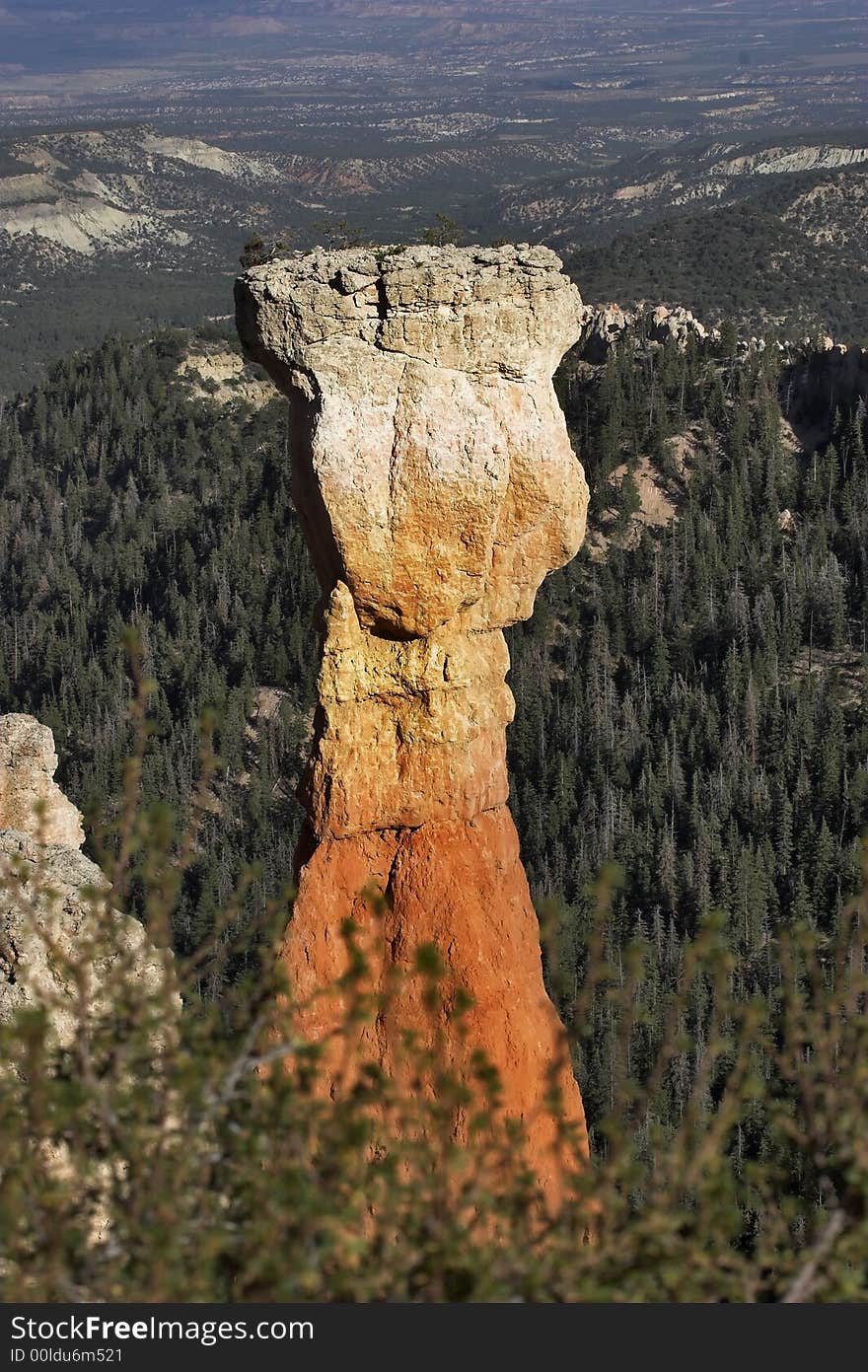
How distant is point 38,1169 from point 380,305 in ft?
30.0

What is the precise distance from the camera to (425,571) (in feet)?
51.6

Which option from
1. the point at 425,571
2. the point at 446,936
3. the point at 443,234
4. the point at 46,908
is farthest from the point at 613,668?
the point at 46,908

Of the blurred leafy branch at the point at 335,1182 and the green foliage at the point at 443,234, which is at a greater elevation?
the green foliage at the point at 443,234

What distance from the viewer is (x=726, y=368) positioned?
102938 millimetres

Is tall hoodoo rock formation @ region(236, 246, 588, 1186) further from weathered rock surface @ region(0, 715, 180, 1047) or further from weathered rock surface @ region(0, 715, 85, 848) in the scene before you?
weathered rock surface @ region(0, 715, 85, 848)

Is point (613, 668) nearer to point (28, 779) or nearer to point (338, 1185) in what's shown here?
point (28, 779)

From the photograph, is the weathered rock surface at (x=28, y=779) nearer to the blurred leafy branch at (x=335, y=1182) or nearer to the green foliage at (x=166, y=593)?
the blurred leafy branch at (x=335, y=1182)

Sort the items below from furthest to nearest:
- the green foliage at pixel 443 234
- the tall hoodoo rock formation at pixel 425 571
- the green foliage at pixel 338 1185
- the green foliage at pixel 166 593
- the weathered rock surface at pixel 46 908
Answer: the green foliage at pixel 166 593 < the green foliage at pixel 443 234 < the weathered rock surface at pixel 46 908 < the tall hoodoo rock formation at pixel 425 571 < the green foliage at pixel 338 1185

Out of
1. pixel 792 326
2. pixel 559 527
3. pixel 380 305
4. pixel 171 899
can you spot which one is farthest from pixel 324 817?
pixel 792 326

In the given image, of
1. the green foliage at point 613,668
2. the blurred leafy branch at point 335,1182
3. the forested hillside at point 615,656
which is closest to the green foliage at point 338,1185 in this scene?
the blurred leafy branch at point 335,1182

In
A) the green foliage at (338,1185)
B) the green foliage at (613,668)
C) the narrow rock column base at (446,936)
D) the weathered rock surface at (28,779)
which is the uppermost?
the green foliage at (338,1185)

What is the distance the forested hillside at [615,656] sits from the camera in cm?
6606

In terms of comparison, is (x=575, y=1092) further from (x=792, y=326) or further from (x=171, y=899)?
(x=792, y=326)

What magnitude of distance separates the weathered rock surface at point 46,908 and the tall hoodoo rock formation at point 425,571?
2.25 meters
